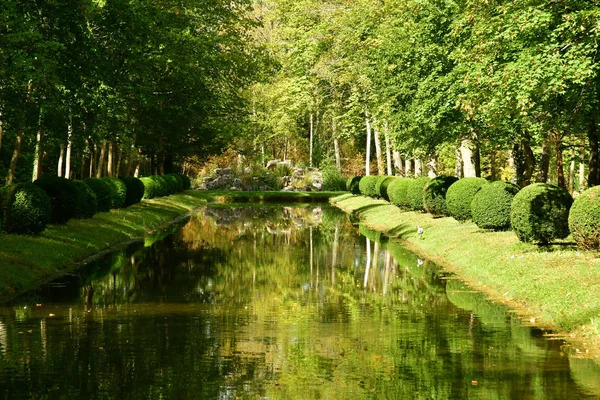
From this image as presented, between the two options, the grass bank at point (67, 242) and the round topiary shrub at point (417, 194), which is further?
the round topiary shrub at point (417, 194)

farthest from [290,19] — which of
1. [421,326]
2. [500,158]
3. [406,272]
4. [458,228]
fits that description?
[421,326]

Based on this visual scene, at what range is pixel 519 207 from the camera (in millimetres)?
21047

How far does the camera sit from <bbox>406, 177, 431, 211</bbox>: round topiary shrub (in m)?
36.4

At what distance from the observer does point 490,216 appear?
25.1 meters

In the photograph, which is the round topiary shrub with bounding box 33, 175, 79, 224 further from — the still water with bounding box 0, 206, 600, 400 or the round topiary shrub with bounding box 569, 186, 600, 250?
the round topiary shrub with bounding box 569, 186, 600, 250

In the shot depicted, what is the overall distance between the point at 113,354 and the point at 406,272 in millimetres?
11518

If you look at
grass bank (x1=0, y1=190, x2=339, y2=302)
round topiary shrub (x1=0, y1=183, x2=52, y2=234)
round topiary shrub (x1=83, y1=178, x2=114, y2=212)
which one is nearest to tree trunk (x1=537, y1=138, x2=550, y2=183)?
grass bank (x1=0, y1=190, x2=339, y2=302)

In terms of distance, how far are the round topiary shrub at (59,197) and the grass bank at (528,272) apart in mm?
11543

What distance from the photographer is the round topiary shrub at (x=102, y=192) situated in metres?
30.9

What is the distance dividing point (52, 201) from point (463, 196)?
46.3ft

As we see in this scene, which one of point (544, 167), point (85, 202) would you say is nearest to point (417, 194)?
point (544, 167)

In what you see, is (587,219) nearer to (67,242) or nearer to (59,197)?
(67,242)

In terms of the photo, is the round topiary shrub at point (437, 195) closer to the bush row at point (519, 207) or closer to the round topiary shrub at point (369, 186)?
the bush row at point (519, 207)

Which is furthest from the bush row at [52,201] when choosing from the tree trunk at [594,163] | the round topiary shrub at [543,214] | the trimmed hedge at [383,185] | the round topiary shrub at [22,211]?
the trimmed hedge at [383,185]
